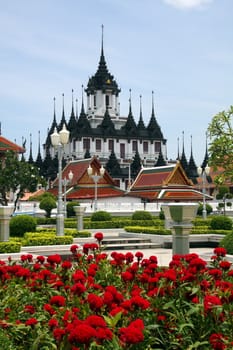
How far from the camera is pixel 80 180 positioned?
176ft

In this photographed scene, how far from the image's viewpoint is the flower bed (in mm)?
3588

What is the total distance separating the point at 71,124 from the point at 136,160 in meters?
14.5

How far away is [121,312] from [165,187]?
4598cm

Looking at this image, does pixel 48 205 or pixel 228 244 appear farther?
pixel 48 205

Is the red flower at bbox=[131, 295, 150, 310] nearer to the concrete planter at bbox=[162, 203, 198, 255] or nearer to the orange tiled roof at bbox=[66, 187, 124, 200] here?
the concrete planter at bbox=[162, 203, 198, 255]

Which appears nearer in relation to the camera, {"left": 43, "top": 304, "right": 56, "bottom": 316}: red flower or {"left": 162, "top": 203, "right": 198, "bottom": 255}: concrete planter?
{"left": 43, "top": 304, "right": 56, "bottom": 316}: red flower

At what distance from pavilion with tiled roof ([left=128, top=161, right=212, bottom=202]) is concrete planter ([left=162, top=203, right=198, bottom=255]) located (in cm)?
3926

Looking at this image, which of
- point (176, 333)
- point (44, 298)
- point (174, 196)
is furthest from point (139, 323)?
point (174, 196)

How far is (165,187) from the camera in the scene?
49656 mm

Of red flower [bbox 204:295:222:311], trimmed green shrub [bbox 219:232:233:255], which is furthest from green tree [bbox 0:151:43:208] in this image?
red flower [bbox 204:295:222:311]

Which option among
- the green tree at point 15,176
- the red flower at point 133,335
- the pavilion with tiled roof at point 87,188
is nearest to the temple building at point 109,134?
the pavilion with tiled roof at point 87,188

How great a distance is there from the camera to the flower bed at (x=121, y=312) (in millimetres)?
3588

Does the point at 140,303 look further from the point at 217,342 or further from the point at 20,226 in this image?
the point at 20,226

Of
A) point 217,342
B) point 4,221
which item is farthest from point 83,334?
point 4,221
